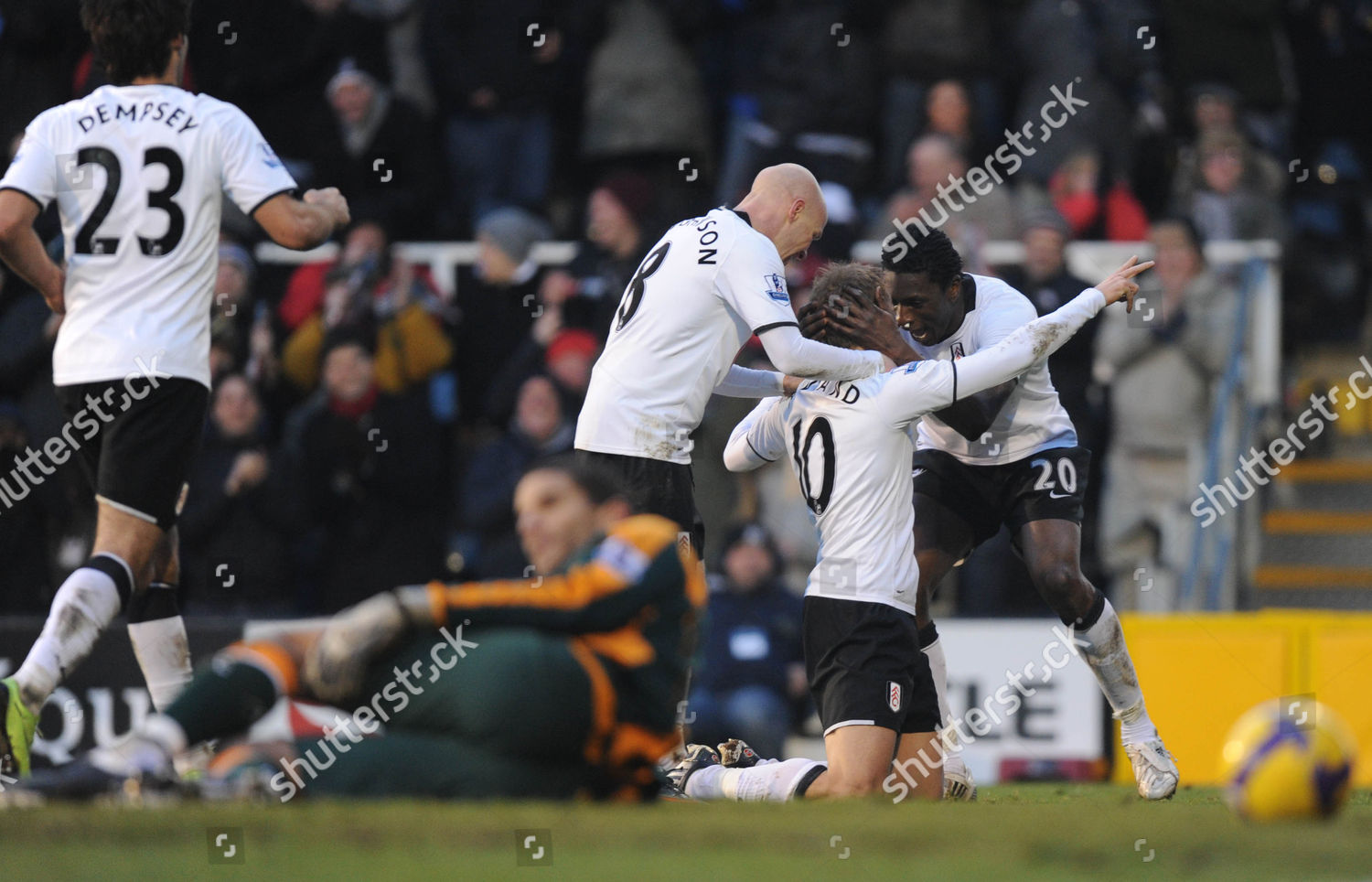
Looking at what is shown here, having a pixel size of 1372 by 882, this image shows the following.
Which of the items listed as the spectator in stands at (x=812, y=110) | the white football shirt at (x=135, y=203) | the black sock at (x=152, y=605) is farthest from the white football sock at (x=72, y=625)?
the spectator in stands at (x=812, y=110)

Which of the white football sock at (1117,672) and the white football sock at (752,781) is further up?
the white football sock at (1117,672)

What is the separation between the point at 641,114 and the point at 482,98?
115 cm

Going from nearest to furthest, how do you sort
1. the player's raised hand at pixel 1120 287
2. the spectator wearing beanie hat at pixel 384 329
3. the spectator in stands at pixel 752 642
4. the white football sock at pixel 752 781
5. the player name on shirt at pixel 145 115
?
Result: the player name on shirt at pixel 145 115 < the white football sock at pixel 752 781 < the player's raised hand at pixel 1120 287 < the spectator in stands at pixel 752 642 < the spectator wearing beanie hat at pixel 384 329

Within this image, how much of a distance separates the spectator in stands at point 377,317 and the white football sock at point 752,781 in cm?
501

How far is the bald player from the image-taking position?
6.69m

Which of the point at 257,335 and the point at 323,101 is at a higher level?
the point at 323,101

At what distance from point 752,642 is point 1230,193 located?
511 centimetres

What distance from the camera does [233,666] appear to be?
4.53m

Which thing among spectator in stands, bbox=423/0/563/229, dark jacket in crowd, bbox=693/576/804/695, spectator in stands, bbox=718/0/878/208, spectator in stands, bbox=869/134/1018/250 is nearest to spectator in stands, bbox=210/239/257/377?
spectator in stands, bbox=423/0/563/229

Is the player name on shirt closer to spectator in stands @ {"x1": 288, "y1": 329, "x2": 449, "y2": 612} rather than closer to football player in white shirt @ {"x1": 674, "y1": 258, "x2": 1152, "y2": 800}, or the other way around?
football player in white shirt @ {"x1": 674, "y1": 258, "x2": 1152, "y2": 800}

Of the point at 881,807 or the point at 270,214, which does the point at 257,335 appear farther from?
the point at 881,807

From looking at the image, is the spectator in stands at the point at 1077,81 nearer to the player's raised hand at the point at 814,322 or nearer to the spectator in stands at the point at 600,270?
the spectator in stands at the point at 600,270

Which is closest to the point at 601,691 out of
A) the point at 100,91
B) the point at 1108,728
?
the point at 100,91

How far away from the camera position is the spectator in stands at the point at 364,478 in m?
11.0
